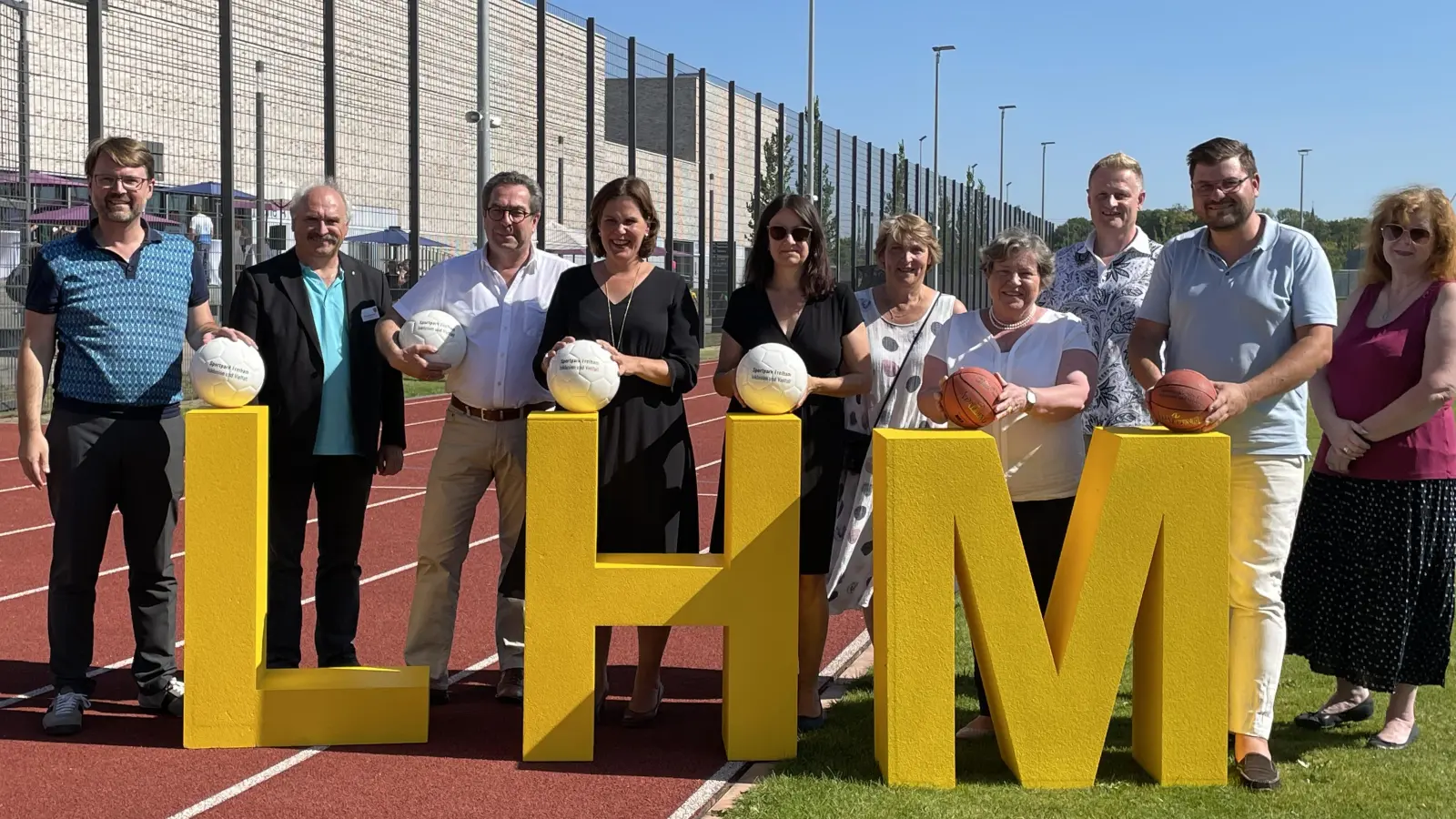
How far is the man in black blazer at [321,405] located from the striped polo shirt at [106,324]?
0.32m

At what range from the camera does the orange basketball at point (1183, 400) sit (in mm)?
4695

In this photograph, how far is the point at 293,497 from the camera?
5738 mm

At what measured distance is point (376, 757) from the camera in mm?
5102

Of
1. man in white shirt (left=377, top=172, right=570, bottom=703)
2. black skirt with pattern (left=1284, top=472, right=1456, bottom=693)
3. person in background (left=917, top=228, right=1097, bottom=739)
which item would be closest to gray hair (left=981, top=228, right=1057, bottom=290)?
person in background (left=917, top=228, right=1097, bottom=739)

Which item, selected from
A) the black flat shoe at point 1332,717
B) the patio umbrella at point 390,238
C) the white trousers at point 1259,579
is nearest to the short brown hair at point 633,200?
the white trousers at point 1259,579

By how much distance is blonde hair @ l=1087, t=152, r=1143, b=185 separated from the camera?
613 cm

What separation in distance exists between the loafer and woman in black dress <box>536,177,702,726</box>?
2.15 meters

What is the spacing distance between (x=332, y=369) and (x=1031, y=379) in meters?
2.77

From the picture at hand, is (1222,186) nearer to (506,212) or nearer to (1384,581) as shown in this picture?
(1384,581)

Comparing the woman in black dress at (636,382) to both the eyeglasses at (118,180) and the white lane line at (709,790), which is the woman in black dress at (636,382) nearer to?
the white lane line at (709,790)

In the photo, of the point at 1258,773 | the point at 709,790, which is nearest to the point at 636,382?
the point at 709,790

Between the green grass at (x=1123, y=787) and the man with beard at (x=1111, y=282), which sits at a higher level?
the man with beard at (x=1111, y=282)

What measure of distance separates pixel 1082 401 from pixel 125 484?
3.69m

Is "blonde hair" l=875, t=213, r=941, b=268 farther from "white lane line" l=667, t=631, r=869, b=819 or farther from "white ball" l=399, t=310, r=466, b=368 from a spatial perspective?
"white lane line" l=667, t=631, r=869, b=819
